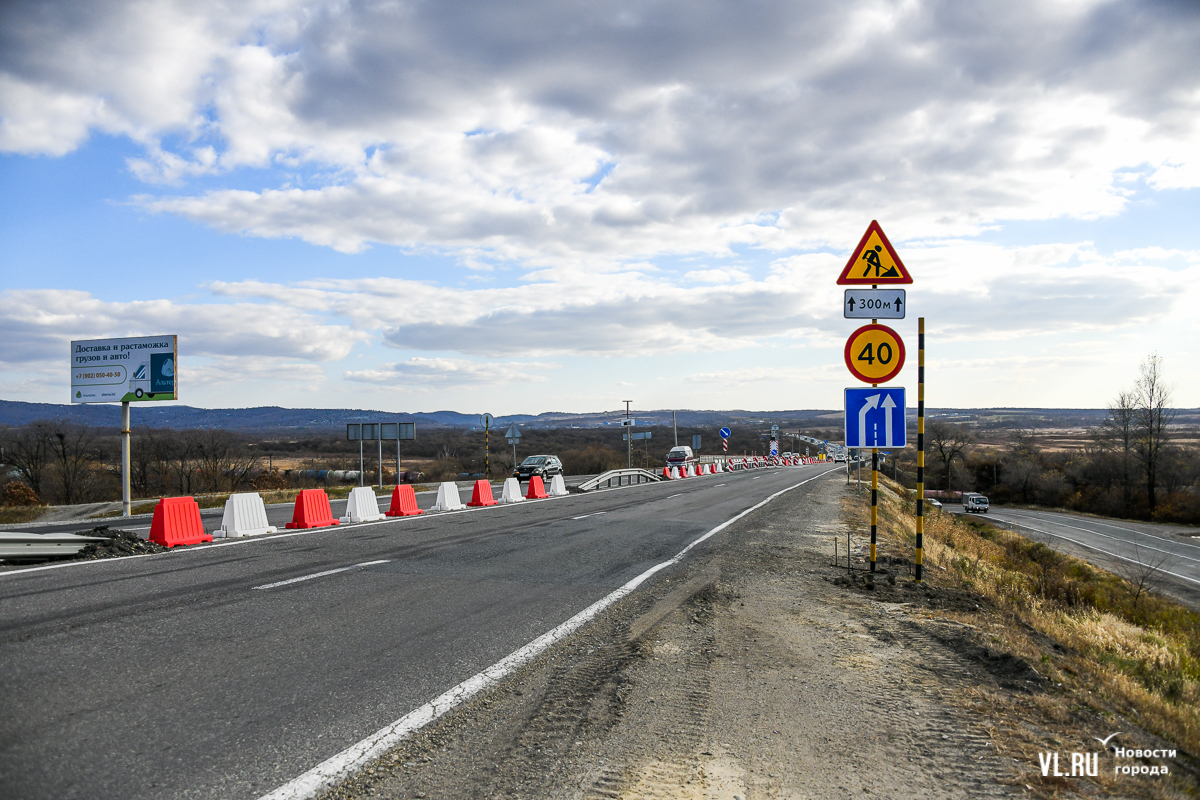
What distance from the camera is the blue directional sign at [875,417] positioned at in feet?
30.2

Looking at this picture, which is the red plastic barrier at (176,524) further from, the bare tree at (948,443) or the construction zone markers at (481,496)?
the bare tree at (948,443)

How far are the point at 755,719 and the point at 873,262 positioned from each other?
21.5 ft

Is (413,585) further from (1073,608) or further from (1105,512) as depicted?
(1105,512)

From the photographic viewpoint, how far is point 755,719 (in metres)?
4.31

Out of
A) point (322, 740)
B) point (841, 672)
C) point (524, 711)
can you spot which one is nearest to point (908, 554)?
point (841, 672)

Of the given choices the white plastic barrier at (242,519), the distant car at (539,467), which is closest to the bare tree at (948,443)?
the distant car at (539,467)

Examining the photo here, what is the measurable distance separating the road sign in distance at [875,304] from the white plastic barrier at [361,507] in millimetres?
11743

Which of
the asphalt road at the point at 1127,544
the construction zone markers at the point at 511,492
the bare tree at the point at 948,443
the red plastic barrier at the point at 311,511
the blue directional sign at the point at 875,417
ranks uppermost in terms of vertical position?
the blue directional sign at the point at 875,417

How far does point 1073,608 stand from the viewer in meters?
12.1

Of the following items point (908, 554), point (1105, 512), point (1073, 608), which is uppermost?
point (908, 554)

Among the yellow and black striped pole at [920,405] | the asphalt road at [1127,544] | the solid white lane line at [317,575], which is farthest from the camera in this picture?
the asphalt road at [1127,544]

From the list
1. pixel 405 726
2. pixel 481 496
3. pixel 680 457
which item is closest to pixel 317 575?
pixel 405 726

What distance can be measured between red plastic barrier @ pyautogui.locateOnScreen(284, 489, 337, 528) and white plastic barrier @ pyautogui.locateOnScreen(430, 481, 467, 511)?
418 centimetres

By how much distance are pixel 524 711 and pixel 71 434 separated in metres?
60.9
